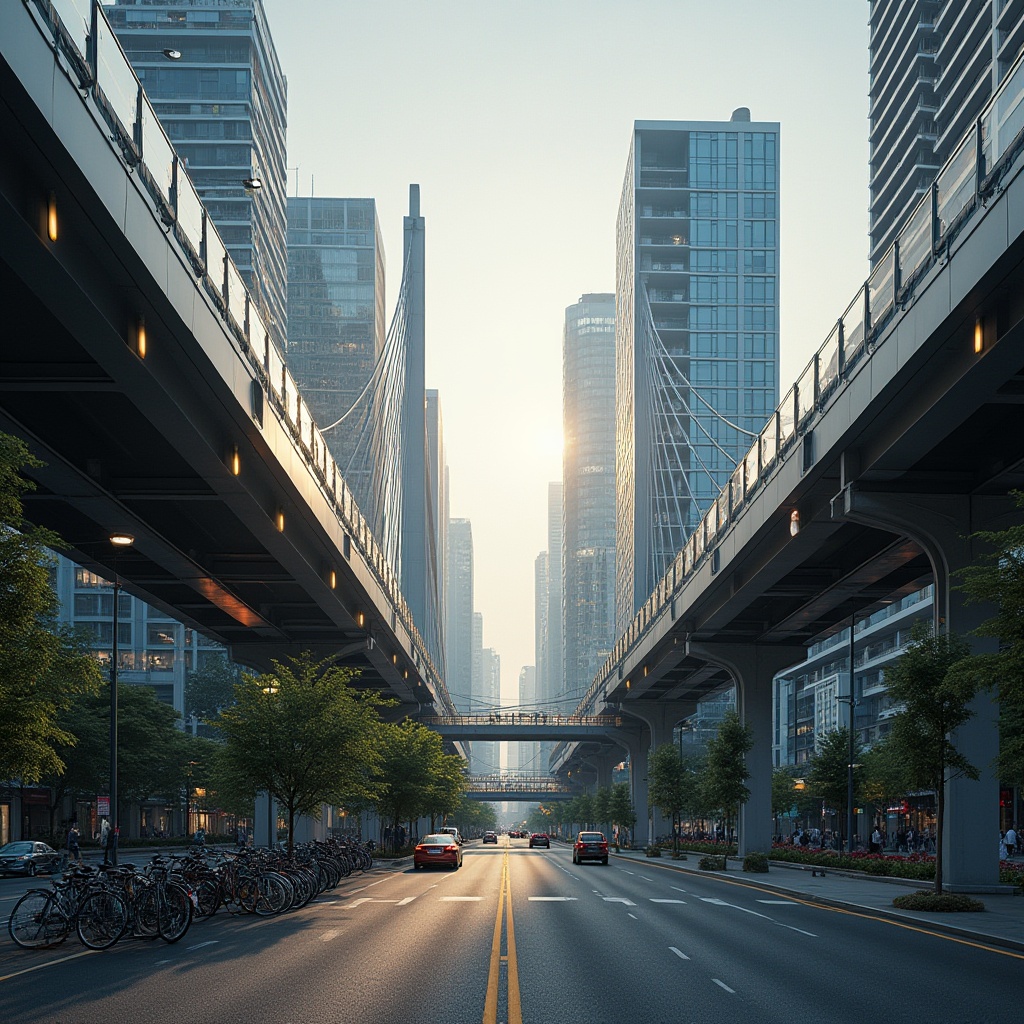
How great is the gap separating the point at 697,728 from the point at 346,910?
160248 millimetres

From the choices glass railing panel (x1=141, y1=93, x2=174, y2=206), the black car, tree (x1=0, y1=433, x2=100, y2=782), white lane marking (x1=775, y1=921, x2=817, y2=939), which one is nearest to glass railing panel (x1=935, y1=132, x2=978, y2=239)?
white lane marking (x1=775, y1=921, x2=817, y2=939)

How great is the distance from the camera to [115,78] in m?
18.0

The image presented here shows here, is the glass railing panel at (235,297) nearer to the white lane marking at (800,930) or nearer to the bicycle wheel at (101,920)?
the bicycle wheel at (101,920)

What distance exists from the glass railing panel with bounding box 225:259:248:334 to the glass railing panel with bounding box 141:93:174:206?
11.3ft

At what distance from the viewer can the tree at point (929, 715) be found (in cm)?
2969

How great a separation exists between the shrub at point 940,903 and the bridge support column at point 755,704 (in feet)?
99.9

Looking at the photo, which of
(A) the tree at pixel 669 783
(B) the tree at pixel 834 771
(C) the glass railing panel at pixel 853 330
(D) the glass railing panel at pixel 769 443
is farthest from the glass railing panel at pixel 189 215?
(A) the tree at pixel 669 783

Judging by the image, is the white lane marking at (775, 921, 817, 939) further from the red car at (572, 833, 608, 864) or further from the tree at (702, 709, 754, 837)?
the red car at (572, 833, 608, 864)

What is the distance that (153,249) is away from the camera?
19.5m

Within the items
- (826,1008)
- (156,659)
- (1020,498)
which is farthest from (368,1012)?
(156,659)

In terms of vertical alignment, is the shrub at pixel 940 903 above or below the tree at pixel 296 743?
below

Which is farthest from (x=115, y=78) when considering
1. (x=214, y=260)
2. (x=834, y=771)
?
(x=834, y=771)

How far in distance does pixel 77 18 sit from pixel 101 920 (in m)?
13.5

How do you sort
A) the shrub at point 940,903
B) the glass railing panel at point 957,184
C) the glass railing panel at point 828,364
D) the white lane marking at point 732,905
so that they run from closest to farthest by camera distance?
1. the glass railing panel at point 957,184
2. the shrub at point 940,903
3. the white lane marking at point 732,905
4. the glass railing panel at point 828,364
